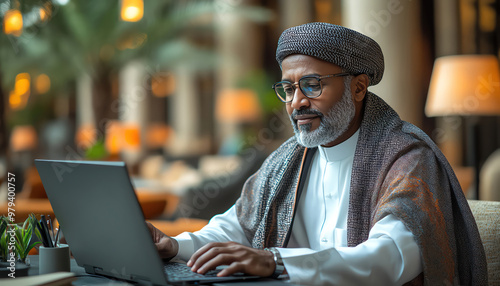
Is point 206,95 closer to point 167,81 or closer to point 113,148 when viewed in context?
point 167,81

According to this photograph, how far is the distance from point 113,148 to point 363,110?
9899 mm

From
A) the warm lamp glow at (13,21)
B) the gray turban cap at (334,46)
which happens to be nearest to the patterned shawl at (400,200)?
the gray turban cap at (334,46)

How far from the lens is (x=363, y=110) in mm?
2115

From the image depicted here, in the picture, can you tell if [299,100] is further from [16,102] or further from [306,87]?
[16,102]

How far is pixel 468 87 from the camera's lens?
390 centimetres

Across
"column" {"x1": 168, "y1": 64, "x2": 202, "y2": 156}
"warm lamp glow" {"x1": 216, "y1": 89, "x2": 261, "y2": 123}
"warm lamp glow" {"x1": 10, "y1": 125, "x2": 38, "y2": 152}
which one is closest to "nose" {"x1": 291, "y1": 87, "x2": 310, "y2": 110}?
"warm lamp glow" {"x1": 216, "y1": 89, "x2": 261, "y2": 123}

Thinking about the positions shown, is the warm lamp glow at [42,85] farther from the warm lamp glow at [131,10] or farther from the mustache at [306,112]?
the mustache at [306,112]

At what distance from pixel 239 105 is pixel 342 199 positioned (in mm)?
10371

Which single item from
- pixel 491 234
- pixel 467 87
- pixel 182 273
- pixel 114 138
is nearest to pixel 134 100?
pixel 114 138

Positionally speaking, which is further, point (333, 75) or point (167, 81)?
point (167, 81)

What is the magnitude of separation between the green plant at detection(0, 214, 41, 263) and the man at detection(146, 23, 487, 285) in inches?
14.0

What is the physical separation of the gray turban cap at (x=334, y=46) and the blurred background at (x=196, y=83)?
1902mm

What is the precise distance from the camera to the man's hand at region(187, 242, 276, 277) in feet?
4.79

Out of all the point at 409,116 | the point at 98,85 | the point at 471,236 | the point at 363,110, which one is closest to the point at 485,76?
the point at 409,116
